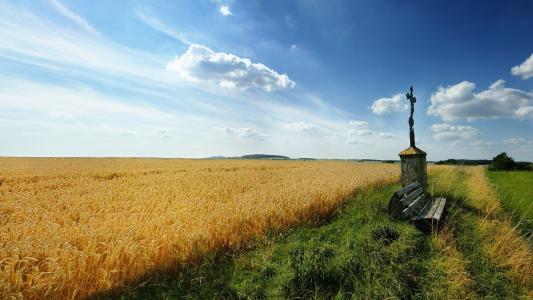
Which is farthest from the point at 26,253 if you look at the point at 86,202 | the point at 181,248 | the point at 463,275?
the point at 463,275

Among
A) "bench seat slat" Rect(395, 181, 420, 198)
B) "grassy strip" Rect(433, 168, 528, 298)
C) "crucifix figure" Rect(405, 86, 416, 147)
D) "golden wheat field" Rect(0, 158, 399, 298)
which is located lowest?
"grassy strip" Rect(433, 168, 528, 298)

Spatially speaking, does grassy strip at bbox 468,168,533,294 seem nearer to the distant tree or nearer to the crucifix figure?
the crucifix figure

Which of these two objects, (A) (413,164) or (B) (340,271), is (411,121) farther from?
(B) (340,271)

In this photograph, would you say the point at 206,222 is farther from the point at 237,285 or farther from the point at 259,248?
the point at 237,285

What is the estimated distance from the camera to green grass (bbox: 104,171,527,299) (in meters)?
3.66

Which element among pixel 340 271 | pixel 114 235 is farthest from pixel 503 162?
pixel 114 235

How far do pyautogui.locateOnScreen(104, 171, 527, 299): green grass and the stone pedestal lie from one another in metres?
4.47

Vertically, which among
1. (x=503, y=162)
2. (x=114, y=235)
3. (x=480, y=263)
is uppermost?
(x=503, y=162)

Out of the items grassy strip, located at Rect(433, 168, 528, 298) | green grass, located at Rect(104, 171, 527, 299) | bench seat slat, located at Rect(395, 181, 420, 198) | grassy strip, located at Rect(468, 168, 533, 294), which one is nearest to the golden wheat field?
green grass, located at Rect(104, 171, 527, 299)

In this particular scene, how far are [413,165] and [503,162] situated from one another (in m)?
40.2

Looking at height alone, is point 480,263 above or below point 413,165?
below

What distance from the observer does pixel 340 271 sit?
13.4 feet

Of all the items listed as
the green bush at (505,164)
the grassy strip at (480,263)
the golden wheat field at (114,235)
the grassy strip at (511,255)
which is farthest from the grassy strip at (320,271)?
the green bush at (505,164)

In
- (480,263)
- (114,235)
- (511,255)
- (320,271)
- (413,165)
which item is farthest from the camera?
(413,165)
